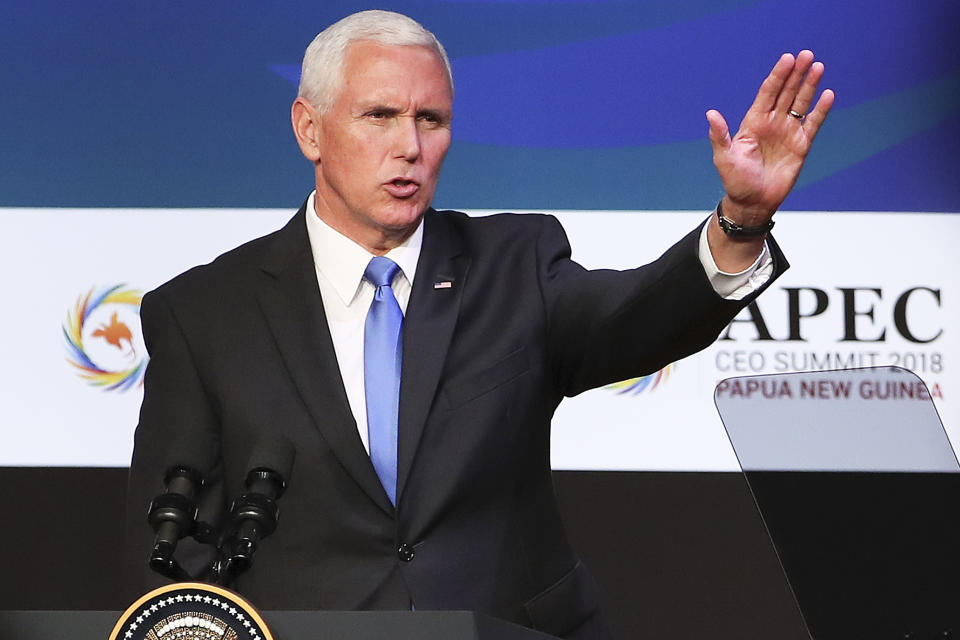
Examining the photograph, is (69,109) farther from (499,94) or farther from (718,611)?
(718,611)

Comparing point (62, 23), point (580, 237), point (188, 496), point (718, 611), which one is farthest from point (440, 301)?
point (62, 23)

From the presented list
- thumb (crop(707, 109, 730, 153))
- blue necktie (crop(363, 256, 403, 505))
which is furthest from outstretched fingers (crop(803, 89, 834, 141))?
blue necktie (crop(363, 256, 403, 505))

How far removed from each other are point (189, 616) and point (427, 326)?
0.82m

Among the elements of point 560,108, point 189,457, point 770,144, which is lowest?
point 189,457

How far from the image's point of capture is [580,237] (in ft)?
11.9

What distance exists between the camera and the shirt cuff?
2.02 metres

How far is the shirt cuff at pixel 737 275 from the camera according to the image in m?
2.02

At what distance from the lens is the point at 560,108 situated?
12.0 feet

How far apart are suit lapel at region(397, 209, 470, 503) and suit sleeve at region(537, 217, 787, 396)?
16 cm

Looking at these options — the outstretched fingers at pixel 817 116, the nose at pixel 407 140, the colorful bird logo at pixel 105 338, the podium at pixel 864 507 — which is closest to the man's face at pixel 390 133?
the nose at pixel 407 140

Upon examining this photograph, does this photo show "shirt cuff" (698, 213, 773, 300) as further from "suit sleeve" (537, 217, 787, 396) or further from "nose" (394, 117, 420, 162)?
Answer: "nose" (394, 117, 420, 162)

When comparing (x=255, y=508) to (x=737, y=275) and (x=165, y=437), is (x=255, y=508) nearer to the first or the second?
(x=165, y=437)

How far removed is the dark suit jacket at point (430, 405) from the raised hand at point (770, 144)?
0.12 m

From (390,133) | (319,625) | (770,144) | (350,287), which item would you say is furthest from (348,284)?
(319,625)
